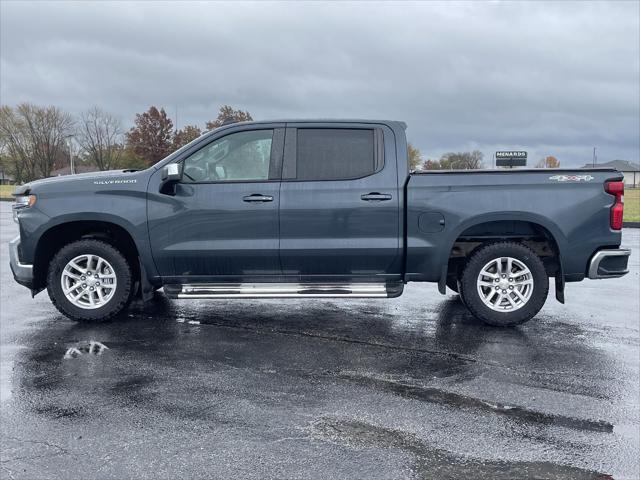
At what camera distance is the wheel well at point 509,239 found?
19.8ft

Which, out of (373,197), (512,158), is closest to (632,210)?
(512,158)

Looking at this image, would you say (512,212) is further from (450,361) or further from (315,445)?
(315,445)

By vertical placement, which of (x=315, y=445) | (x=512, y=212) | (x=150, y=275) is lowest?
(x=315, y=445)

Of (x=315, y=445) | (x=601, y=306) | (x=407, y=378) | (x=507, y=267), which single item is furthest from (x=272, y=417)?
(x=601, y=306)

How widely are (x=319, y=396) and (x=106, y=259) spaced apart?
10.1ft

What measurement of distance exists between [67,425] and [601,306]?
20.5 ft

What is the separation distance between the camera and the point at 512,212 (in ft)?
19.0

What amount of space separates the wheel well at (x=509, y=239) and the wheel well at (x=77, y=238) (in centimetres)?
340

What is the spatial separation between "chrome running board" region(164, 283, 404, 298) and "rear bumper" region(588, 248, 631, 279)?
1.94m

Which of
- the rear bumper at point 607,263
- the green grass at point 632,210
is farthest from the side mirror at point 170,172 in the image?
the green grass at point 632,210

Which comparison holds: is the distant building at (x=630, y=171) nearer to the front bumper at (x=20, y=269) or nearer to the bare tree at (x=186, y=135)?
the bare tree at (x=186, y=135)

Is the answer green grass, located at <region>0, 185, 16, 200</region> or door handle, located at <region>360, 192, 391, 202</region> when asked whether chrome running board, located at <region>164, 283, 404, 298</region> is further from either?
green grass, located at <region>0, 185, 16, 200</region>

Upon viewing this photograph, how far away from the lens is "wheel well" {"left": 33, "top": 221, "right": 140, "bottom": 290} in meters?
6.09

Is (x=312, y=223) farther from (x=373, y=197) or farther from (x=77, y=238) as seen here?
(x=77, y=238)
